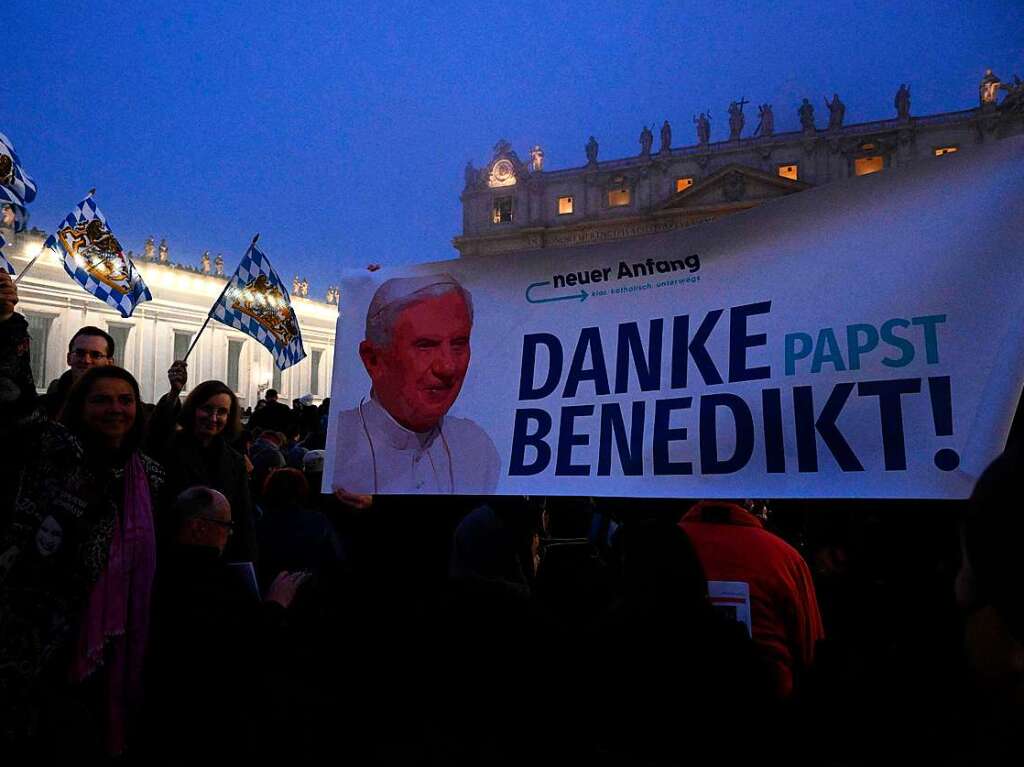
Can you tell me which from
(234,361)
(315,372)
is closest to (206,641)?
(234,361)

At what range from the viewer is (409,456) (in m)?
3.22

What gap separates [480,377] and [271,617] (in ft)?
3.80

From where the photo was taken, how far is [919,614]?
1710mm

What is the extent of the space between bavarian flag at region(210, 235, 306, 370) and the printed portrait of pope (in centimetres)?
498

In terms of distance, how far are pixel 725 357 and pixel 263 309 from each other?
22.7ft

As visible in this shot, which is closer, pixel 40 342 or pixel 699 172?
pixel 40 342

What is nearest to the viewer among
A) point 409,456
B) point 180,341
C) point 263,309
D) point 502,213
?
point 409,456

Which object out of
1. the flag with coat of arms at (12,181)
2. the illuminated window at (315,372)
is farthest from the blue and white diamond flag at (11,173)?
the illuminated window at (315,372)

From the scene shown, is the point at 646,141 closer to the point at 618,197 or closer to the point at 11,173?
the point at 618,197

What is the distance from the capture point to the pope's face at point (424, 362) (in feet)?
10.5

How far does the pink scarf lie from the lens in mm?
2670

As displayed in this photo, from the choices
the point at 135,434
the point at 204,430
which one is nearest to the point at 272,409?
the point at 204,430

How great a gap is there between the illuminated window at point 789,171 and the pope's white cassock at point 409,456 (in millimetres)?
48537

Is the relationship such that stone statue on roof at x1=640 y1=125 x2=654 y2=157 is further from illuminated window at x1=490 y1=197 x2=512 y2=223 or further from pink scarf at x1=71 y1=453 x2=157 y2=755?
pink scarf at x1=71 y1=453 x2=157 y2=755
